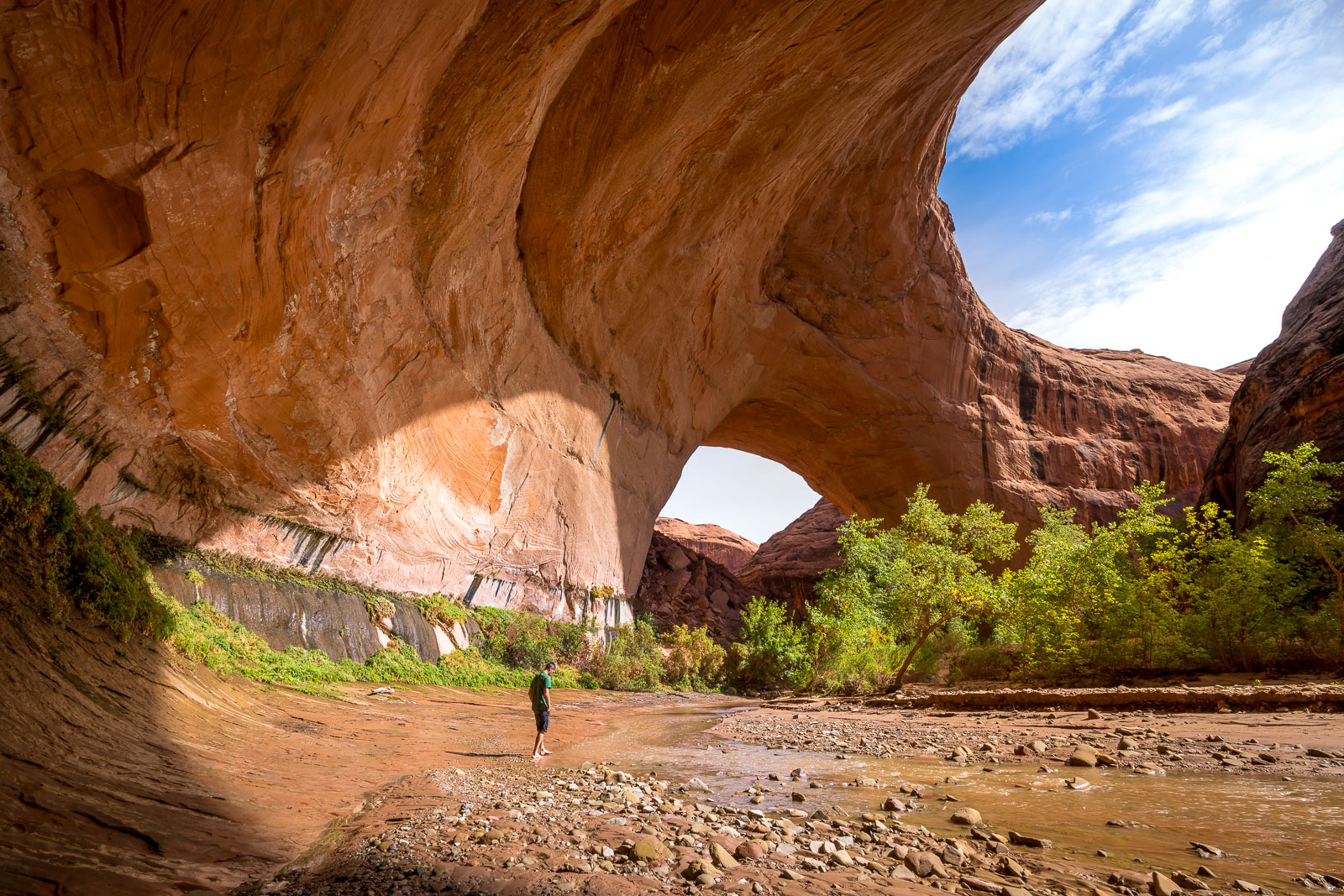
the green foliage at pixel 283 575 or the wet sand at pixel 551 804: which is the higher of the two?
the green foliage at pixel 283 575

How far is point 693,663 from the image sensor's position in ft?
74.6

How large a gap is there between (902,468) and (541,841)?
29.3 metres

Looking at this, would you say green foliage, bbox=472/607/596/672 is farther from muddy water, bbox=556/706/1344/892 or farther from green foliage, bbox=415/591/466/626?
muddy water, bbox=556/706/1344/892

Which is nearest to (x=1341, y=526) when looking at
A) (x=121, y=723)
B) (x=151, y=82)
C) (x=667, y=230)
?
(x=667, y=230)

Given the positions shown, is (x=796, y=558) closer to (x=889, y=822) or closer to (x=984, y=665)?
(x=984, y=665)

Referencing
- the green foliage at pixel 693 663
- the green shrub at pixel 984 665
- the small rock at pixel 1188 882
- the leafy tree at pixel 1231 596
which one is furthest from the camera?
the green foliage at pixel 693 663

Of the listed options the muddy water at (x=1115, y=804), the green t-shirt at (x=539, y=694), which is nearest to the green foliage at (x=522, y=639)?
the green t-shirt at (x=539, y=694)

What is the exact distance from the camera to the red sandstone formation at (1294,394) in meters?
15.8

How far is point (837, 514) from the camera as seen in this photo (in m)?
46.6

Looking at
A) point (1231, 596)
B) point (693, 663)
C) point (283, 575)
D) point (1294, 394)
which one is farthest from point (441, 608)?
point (1294, 394)

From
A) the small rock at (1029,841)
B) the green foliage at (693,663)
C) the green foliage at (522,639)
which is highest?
the small rock at (1029,841)

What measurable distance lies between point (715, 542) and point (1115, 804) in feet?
191

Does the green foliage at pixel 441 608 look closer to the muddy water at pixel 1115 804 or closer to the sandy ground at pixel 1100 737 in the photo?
the sandy ground at pixel 1100 737

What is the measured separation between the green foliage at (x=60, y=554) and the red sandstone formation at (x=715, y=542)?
53456mm
